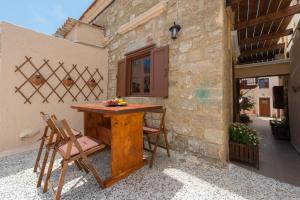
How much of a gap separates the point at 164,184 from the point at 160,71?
1932mm

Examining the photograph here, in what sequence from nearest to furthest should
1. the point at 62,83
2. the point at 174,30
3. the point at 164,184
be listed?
the point at 164,184, the point at 174,30, the point at 62,83

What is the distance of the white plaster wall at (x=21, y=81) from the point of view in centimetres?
273

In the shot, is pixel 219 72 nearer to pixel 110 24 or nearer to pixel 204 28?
pixel 204 28

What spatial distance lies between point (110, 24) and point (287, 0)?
4.21 m

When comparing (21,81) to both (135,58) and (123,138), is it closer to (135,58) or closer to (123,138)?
(135,58)

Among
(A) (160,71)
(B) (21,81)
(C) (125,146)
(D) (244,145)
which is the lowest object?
(D) (244,145)

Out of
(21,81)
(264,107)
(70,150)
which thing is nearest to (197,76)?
(70,150)

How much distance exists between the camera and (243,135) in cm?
240

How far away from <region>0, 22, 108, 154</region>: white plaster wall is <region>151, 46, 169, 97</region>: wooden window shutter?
2.16 metres

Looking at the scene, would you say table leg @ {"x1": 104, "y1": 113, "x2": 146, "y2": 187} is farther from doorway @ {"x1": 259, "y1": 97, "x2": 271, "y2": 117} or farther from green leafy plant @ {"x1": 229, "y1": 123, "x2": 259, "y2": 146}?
doorway @ {"x1": 259, "y1": 97, "x2": 271, "y2": 117}

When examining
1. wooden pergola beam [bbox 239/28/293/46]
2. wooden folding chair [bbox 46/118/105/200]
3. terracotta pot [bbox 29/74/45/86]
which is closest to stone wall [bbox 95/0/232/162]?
wooden folding chair [bbox 46/118/105/200]

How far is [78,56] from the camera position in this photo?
376cm

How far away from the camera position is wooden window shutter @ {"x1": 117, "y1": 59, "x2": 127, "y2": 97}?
12.1 feet

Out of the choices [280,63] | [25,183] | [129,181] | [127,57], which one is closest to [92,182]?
[129,181]
